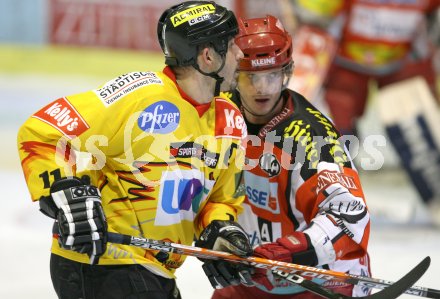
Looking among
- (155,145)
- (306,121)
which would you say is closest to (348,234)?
(306,121)

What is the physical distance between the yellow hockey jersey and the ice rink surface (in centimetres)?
147

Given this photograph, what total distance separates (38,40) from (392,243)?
4334mm

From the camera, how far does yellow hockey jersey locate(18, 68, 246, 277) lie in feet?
8.75

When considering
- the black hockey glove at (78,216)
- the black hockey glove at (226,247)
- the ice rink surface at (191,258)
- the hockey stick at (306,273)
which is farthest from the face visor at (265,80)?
the ice rink surface at (191,258)

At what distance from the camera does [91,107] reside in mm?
2672

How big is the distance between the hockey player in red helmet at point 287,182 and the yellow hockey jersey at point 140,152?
0.73ft

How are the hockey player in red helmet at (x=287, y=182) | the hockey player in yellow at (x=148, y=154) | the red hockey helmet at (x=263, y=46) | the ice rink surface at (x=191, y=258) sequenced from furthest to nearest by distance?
the ice rink surface at (x=191, y=258) → the red hockey helmet at (x=263, y=46) → the hockey player in red helmet at (x=287, y=182) → the hockey player in yellow at (x=148, y=154)

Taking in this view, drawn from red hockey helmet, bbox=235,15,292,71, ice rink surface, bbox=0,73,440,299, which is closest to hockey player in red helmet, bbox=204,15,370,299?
red hockey helmet, bbox=235,15,292,71

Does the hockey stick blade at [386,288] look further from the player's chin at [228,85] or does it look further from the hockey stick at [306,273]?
the player's chin at [228,85]

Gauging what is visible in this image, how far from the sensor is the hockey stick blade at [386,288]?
9.39 ft

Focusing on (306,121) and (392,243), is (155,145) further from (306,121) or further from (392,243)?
(392,243)

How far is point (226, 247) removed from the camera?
9.25 ft

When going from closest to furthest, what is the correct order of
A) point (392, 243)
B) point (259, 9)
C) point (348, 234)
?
1. point (348, 234)
2. point (392, 243)
3. point (259, 9)

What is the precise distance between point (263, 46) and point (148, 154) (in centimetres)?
59
